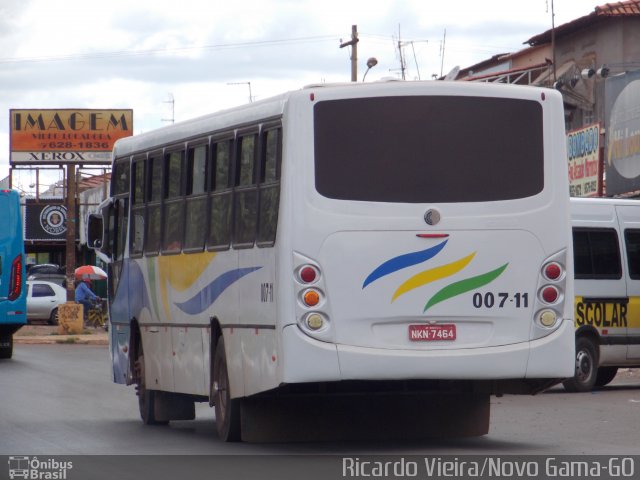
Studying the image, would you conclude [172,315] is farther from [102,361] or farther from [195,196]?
[102,361]

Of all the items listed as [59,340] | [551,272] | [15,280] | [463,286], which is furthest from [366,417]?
[59,340]

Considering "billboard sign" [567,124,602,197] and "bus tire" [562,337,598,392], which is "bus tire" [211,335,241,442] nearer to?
"bus tire" [562,337,598,392]

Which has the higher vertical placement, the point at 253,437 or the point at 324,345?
the point at 324,345

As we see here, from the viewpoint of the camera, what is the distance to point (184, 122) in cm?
1507

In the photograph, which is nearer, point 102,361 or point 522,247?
point 522,247

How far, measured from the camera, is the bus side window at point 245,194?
13.1 m

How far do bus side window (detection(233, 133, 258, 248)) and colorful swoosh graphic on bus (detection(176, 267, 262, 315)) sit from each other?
0.24m

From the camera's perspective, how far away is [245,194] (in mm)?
13320

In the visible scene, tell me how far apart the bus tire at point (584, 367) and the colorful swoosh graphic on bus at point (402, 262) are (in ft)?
31.3

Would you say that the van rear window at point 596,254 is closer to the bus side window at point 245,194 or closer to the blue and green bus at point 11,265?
the bus side window at point 245,194

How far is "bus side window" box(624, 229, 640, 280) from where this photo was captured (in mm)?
22062

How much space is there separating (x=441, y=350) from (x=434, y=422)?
1926mm

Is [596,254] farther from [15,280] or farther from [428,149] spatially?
[15,280]

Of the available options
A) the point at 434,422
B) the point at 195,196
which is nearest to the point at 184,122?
the point at 195,196
